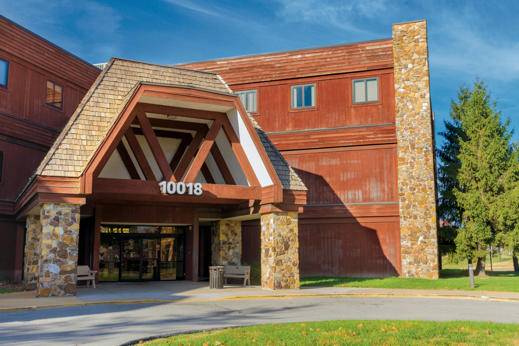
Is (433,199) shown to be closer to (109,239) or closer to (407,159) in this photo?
(407,159)

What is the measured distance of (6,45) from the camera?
24.0 meters

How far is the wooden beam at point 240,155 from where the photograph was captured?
68.5 feet

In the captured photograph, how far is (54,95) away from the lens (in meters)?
26.9

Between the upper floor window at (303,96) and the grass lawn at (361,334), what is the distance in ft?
62.8

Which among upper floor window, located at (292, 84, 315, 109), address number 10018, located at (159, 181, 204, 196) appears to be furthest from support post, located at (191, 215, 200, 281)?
upper floor window, located at (292, 84, 315, 109)

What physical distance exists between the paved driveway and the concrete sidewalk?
26.1 inches

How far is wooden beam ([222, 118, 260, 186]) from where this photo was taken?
68.5 feet

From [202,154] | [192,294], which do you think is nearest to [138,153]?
[202,154]

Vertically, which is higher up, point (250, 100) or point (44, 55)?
point (44, 55)

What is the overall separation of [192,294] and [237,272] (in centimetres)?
449

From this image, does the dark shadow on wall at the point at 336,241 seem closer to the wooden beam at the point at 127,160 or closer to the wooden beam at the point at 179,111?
the wooden beam at the point at 127,160

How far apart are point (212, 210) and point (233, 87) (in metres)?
8.67

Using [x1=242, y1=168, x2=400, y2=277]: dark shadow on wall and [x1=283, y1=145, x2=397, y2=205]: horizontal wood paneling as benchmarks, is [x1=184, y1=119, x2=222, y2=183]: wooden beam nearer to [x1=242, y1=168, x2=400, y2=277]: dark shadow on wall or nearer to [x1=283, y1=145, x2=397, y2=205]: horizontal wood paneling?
[x1=242, y1=168, x2=400, y2=277]: dark shadow on wall

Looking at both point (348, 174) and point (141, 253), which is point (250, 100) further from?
point (141, 253)
